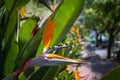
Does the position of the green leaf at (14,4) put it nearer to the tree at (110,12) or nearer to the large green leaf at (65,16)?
the large green leaf at (65,16)

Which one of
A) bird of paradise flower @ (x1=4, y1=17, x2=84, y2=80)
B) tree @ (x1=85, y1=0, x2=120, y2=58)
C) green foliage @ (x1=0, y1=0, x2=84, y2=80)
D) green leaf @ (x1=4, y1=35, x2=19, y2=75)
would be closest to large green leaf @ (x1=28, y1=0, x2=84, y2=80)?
green foliage @ (x1=0, y1=0, x2=84, y2=80)

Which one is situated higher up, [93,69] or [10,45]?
[10,45]

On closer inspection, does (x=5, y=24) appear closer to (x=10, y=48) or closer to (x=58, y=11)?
(x=10, y=48)

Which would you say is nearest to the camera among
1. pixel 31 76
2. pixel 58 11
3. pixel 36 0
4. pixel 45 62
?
pixel 45 62

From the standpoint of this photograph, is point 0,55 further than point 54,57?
Yes

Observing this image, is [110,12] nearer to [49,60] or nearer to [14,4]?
[14,4]

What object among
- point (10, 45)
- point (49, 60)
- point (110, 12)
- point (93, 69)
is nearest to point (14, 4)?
point (10, 45)

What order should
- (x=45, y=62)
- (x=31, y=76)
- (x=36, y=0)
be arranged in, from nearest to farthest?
1. (x=45, y=62)
2. (x=31, y=76)
3. (x=36, y=0)

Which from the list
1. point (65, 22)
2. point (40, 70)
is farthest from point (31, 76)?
point (65, 22)

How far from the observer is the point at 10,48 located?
162 cm

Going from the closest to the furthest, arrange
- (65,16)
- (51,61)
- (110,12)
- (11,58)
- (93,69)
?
(51,61)
(65,16)
(11,58)
(93,69)
(110,12)

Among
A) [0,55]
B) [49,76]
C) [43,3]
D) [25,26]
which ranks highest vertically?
[43,3]

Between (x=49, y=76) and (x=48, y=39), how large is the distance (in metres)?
0.36

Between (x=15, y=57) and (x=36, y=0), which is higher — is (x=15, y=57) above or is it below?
below
